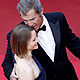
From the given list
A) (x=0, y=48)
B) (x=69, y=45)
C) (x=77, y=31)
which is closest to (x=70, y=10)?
(x=77, y=31)

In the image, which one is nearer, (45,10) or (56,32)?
(56,32)

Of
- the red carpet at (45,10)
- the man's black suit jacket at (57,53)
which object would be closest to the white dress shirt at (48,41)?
the man's black suit jacket at (57,53)

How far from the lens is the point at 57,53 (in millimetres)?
1650

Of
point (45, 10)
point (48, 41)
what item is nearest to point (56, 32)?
point (48, 41)

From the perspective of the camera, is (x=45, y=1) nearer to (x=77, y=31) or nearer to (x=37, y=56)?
(x=77, y=31)

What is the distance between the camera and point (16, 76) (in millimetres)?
1418

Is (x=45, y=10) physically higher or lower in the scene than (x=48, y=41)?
lower

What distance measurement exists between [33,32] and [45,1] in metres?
3.07

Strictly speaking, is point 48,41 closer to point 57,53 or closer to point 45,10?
point 57,53

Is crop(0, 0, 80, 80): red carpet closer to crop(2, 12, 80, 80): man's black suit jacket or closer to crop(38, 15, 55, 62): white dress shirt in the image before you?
crop(2, 12, 80, 80): man's black suit jacket

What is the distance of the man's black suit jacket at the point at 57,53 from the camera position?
163 centimetres

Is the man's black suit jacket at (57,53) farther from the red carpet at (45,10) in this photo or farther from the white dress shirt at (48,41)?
the red carpet at (45,10)

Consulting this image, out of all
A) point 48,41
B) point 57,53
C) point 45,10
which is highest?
point 48,41

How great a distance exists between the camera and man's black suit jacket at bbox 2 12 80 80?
5.36ft
